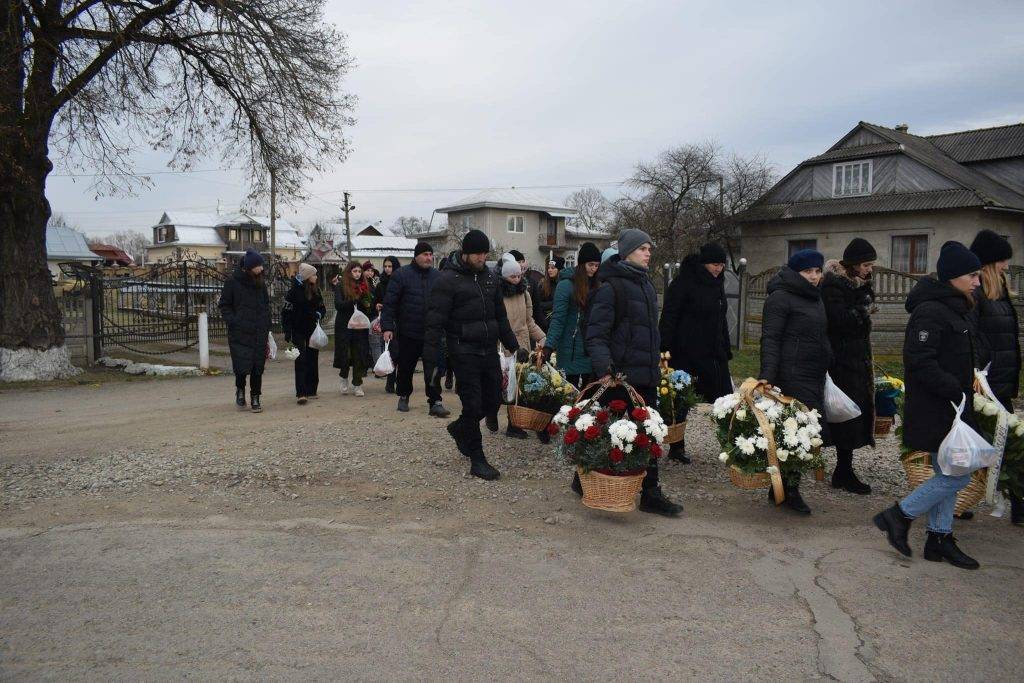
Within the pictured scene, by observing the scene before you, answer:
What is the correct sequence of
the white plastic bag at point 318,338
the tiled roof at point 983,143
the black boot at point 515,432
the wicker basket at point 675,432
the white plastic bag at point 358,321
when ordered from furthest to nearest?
the tiled roof at point 983,143
the white plastic bag at point 358,321
the white plastic bag at point 318,338
the black boot at point 515,432
the wicker basket at point 675,432

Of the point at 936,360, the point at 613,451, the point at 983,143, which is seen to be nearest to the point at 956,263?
the point at 936,360

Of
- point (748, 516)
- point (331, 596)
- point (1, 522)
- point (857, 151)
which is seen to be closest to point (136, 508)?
point (1, 522)

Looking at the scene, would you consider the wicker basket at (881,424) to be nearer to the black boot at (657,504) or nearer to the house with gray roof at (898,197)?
the black boot at (657,504)

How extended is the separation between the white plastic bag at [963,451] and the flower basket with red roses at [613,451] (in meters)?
1.72

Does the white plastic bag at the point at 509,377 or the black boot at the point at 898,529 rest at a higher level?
the white plastic bag at the point at 509,377

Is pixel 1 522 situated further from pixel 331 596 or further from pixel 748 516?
pixel 748 516

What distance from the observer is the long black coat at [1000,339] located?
5520mm

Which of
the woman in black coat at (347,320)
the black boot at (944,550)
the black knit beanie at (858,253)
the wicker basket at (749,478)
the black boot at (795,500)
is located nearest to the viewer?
the black boot at (944,550)

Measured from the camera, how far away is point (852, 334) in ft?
19.5

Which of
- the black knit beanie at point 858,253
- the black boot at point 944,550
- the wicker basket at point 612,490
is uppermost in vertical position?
the black knit beanie at point 858,253

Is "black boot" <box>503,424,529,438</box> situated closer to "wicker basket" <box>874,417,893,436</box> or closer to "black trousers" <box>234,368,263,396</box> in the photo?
"wicker basket" <box>874,417,893,436</box>

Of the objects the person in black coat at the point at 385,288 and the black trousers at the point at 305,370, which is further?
the person in black coat at the point at 385,288

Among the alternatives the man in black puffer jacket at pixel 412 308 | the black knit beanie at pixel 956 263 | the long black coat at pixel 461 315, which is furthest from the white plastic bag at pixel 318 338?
the black knit beanie at pixel 956 263

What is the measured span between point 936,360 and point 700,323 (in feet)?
8.06
